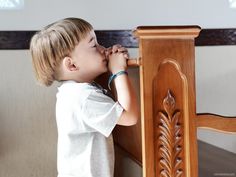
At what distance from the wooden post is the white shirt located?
10 centimetres

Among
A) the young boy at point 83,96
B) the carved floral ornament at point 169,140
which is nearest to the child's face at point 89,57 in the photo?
the young boy at point 83,96

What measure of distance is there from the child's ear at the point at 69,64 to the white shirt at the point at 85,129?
4cm

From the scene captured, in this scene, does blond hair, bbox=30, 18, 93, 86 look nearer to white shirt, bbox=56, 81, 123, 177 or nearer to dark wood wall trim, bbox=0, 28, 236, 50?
white shirt, bbox=56, 81, 123, 177

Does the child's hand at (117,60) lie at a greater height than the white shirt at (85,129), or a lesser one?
greater

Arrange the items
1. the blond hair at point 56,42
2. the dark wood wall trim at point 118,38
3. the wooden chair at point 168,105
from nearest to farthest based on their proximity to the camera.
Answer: the wooden chair at point 168,105
the blond hair at point 56,42
the dark wood wall trim at point 118,38

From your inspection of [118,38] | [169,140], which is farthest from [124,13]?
[169,140]

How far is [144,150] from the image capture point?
34.3 inches

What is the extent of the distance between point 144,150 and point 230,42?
0.88 metres

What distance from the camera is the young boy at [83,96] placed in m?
0.92

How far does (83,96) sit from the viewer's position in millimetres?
945

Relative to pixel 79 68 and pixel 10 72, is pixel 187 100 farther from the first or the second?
pixel 10 72

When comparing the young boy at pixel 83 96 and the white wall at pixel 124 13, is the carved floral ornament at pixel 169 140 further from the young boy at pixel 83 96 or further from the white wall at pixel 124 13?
the white wall at pixel 124 13

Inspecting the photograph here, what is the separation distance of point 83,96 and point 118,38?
59cm

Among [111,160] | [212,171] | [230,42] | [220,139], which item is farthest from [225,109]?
[111,160]
